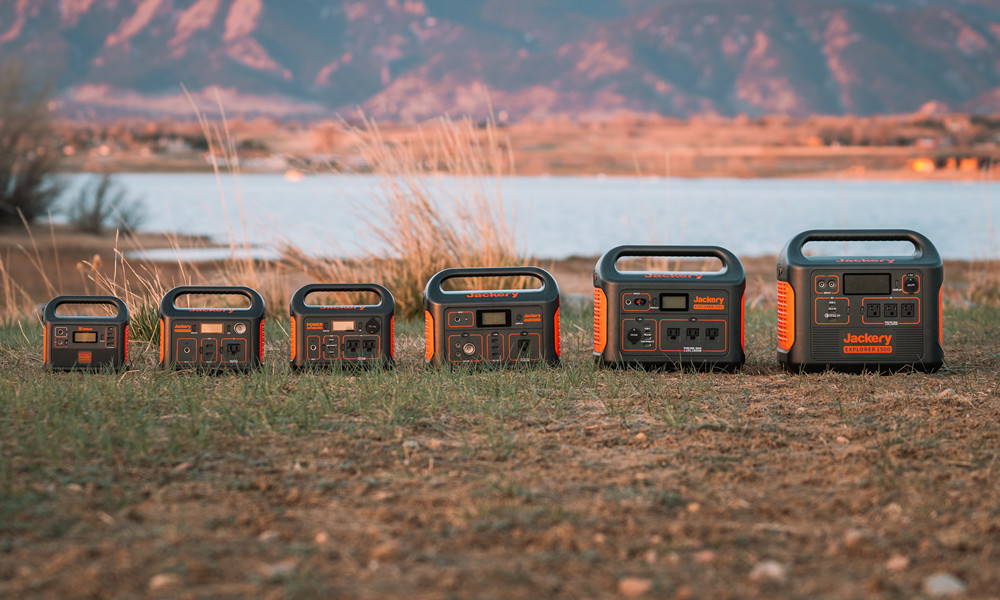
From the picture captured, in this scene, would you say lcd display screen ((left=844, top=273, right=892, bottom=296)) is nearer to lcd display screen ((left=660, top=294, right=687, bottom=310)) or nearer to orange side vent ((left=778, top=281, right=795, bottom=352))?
orange side vent ((left=778, top=281, right=795, bottom=352))

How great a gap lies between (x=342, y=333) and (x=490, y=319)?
814 millimetres

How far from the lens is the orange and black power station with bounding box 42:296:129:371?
6039 mm

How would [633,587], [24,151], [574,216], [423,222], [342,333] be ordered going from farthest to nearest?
1. [574,216]
2. [24,151]
3. [423,222]
4. [342,333]
5. [633,587]

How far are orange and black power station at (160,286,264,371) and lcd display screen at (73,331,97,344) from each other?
0.41 m

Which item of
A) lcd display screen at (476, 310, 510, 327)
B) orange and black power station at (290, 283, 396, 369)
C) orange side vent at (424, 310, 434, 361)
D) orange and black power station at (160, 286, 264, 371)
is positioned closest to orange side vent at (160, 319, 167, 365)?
orange and black power station at (160, 286, 264, 371)

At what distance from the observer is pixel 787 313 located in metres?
6.04

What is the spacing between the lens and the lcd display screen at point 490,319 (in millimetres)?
6141

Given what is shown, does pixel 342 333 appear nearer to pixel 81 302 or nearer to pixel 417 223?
pixel 81 302

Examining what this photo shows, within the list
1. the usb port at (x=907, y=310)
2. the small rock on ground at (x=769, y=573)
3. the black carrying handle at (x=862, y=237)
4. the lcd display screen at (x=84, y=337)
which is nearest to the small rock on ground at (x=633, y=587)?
the small rock on ground at (x=769, y=573)

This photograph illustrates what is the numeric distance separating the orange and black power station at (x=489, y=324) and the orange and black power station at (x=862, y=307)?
4.31 ft

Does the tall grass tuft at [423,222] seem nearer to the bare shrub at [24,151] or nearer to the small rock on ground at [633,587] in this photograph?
the small rock on ground at [633,587]

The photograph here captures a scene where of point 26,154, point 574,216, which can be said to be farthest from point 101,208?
point 574,216

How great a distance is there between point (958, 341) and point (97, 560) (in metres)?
6.13

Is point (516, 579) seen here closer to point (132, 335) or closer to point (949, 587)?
point (949, 587)
